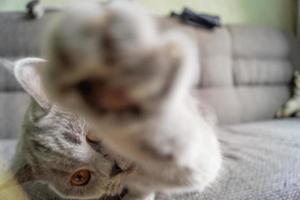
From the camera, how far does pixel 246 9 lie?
8.21ft

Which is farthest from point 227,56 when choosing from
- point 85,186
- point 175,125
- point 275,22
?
point 175,125

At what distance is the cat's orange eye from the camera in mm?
569

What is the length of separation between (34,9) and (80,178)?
133cm

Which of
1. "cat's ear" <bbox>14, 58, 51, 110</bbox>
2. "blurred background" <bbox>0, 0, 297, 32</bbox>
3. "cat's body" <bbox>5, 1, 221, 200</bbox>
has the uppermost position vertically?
"cat's body" <bbox>5, 1, 221, 200</bbox>

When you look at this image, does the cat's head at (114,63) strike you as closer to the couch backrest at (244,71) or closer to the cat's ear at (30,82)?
the cat's ear at (30,82)

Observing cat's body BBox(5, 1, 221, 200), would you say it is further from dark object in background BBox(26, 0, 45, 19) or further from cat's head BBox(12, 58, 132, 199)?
dark object in background BBox(26, 0, 45, 19)

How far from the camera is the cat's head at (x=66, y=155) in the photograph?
548mm

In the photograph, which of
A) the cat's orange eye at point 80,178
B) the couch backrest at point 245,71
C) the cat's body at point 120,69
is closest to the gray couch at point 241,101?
the couch backrest at point 245,71

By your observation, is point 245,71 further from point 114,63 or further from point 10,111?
point 114,63

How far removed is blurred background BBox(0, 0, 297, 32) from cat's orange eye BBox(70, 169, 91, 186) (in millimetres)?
1647

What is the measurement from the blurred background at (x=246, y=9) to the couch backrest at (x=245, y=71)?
0.18 meters

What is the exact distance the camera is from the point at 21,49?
166 centimetres

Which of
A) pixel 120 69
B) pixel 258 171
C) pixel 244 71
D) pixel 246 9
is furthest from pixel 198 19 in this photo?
pixel 120 69

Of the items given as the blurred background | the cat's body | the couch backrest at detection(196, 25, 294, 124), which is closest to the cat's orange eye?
the cat's body
